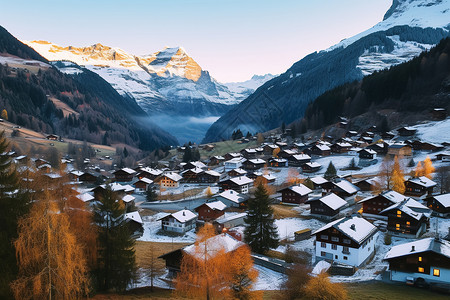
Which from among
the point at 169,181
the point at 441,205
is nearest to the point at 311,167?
the point at 169,181

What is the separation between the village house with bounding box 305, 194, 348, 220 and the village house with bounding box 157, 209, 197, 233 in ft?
81.4

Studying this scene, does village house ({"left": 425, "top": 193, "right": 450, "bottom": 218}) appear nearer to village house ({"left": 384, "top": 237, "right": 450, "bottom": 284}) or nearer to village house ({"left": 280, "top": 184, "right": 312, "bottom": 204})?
village house ({"left": 384, "top": 237, "right": 450, "bottom": 284})

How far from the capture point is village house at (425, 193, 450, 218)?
56219mm

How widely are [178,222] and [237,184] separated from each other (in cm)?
3053

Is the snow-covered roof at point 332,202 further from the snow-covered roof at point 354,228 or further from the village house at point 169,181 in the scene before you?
the village house at point 169,181

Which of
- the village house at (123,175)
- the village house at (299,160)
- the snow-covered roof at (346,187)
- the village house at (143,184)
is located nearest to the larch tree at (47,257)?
the snow-covered roof at (346,187)

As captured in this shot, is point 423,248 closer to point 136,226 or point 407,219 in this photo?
point 407,219

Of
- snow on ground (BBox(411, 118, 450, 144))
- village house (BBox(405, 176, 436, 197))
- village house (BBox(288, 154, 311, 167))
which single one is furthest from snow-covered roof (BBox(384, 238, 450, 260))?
snow on ground (BBox(411, 118, 450, 144))

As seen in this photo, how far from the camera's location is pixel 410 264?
36312 mm

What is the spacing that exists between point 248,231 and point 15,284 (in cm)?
3627

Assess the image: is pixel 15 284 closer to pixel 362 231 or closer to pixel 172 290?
pixel 172 290

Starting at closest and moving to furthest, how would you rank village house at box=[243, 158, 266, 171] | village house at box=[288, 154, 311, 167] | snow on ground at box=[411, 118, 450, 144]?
snow on ground at box=[411, 118, 450, 144], village house at box=[288, 154, 311, 167], village house at box=[243, 158, 266, 171]

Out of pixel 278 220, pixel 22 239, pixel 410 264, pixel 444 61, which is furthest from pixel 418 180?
pixel 444 61

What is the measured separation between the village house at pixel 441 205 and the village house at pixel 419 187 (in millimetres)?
8738
